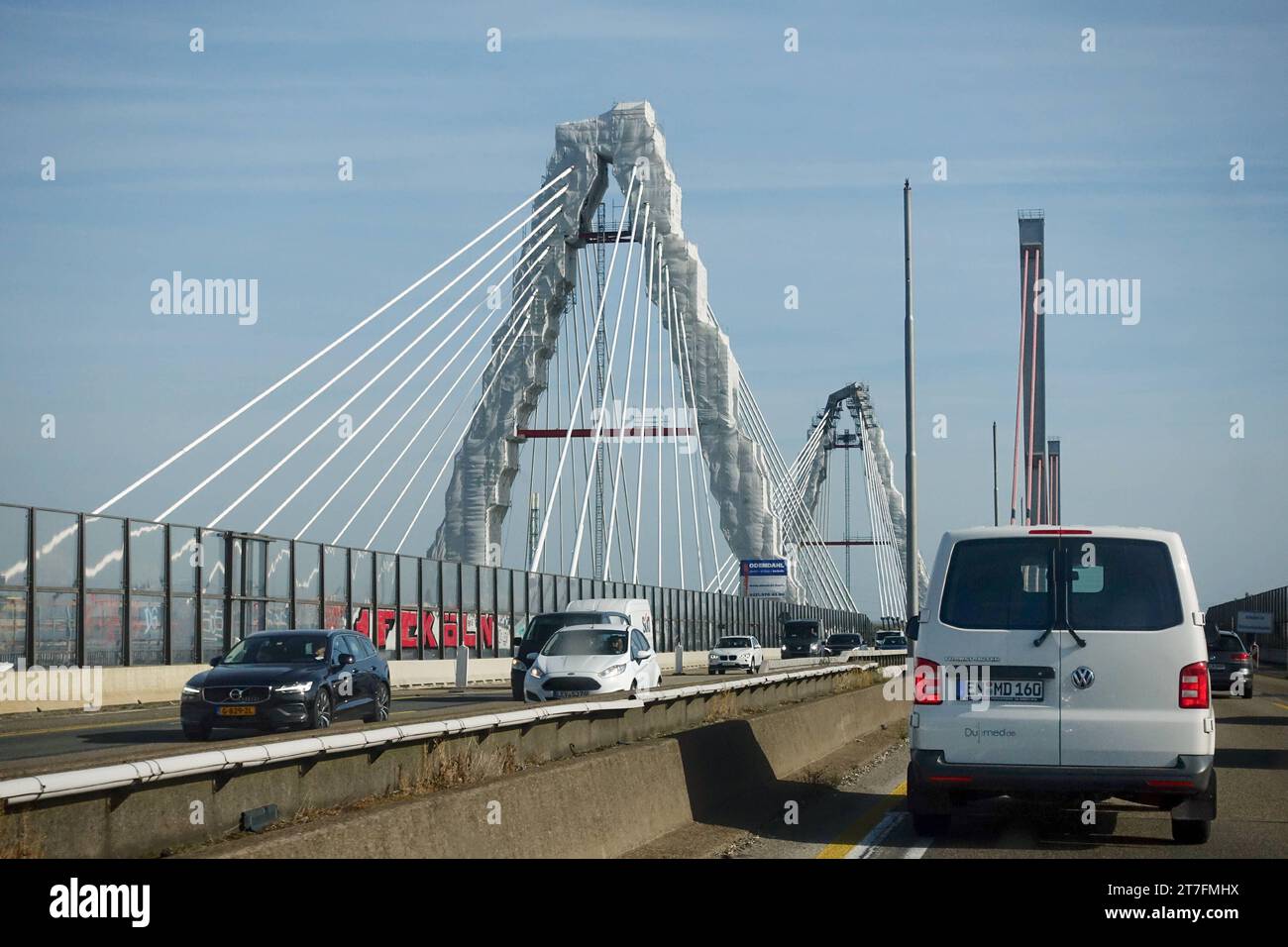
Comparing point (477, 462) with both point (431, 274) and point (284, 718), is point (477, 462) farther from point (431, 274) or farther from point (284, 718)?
point (284, 718)

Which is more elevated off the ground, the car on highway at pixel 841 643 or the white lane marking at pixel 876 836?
the white lane marking at pixel 876 836

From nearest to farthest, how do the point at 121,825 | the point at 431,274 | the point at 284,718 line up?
the point at 121,825, the point at 284,718, the point at 431,274

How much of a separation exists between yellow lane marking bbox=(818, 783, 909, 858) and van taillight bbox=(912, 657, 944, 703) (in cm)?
107

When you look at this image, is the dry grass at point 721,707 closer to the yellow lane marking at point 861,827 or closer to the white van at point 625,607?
the yellow lane marking at point 861,827

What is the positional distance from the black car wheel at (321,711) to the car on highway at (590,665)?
5.21 m

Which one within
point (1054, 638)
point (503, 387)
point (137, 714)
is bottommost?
point (137, 714)

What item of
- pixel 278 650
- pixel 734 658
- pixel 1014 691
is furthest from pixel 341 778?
pixel 734 658

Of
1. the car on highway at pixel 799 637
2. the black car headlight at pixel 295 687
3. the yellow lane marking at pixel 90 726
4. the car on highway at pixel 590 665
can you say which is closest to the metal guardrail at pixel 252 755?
the black car headlight at pixel 295 687

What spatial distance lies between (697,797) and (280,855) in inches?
240

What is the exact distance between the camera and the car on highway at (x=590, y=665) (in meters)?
25.9

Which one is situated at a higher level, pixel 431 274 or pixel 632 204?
pixel 632 204

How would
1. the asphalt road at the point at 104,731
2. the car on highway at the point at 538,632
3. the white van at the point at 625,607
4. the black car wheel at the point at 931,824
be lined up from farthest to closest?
the white van at the point at 625,607 < the car on highway at the point at 538,632 < the asphalt road at the point at 104,731 < the black car wheel at the point at 931,824
